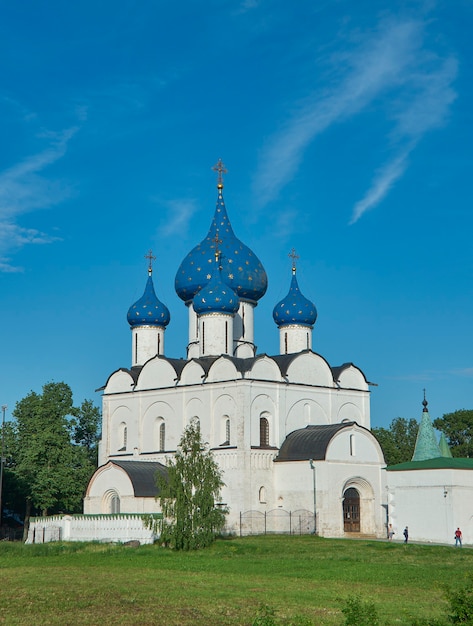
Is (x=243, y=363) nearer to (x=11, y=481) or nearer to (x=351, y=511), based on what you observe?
(x=351, y=511)

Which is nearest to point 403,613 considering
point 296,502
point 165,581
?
point 165,581

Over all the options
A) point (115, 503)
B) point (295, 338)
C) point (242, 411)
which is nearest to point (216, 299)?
point (242, 411)

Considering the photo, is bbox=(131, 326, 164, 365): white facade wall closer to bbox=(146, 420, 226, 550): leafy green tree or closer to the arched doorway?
the arched doorway

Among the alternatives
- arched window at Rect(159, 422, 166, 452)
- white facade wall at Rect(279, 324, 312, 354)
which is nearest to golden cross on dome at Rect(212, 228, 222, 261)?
white facade wall at Rect(279, 324, 312, 354)

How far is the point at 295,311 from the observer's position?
38844 mm

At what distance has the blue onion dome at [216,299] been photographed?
35531mm

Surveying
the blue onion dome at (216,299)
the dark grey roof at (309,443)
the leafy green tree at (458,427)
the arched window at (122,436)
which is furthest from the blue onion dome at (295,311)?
the leafy green tree at (458,427)

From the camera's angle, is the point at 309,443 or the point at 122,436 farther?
the point at 122,436

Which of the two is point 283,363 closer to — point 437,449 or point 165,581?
point 437,449

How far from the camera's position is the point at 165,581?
61.7 ft

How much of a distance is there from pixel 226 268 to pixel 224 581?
2079cm

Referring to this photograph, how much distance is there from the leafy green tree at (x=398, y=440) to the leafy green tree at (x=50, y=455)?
1783 centimetres

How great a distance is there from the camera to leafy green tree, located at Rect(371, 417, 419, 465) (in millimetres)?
49969

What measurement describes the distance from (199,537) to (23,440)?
1351 centimetres
